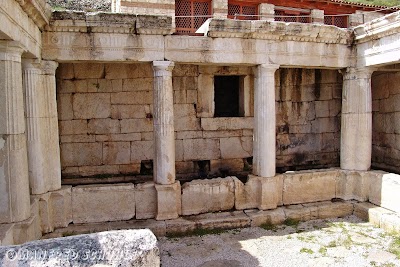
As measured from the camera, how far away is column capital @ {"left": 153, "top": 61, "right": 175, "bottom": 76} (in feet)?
22.7

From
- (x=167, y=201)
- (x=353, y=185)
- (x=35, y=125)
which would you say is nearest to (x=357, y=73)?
(x=353, y=185)

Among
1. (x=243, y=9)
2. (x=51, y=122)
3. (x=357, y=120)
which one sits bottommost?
(x=357, y=120)

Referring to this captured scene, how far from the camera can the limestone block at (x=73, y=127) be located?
869cm

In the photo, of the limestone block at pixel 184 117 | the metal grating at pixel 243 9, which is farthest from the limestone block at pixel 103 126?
the metal grating at pixel 243 9

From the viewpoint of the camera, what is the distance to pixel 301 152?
33.8ft

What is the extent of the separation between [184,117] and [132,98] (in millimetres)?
1450

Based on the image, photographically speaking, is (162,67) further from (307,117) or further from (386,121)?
(386,121)

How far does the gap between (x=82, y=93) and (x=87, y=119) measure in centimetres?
67

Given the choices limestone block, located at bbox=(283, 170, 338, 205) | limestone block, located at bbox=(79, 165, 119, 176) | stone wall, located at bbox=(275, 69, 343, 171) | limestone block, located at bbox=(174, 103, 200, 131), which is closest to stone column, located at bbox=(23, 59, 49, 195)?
limestone block, located at bbox=(79, 165, 119, 176)

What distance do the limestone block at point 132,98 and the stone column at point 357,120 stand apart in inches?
193

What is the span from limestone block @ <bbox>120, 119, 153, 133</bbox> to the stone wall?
146 inches

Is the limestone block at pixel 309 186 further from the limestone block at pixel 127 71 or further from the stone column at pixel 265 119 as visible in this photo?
the limestone block at pixel 127 71

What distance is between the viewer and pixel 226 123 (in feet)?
31.3

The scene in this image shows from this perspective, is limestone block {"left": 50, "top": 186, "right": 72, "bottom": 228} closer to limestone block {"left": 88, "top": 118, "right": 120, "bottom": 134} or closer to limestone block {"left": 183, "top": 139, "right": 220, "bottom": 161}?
limestone block {"left": 88, "top": 118, "right": 120, "bottom": 134}
